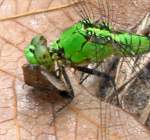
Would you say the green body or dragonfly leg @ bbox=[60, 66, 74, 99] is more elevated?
the green body

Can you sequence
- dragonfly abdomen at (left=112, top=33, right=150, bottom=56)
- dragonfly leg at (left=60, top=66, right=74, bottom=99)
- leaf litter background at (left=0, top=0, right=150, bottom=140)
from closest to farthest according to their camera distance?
leaf litter background at (left=0, top=0, right=150, bottom=140)
dragonfly leg at (left=60, top=66, right=74, bottom=99)
dragonfly abdomen at (left=112, top=33, right=150, bottom=56)

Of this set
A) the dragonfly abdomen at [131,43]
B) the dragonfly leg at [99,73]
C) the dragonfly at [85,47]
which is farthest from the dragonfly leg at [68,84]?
the dragonfly abdomen at [131,43]

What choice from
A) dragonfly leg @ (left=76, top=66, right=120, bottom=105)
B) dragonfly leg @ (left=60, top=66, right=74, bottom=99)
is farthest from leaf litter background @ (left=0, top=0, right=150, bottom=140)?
dragonfly leg @ (left=76, top=66, right=120, bottom=105)

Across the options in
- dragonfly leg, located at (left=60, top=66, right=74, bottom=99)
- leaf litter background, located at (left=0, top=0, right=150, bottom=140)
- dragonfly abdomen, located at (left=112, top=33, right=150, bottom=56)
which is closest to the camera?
leaf litter background, located at (left=0, top=0, right=150, bottom=140)

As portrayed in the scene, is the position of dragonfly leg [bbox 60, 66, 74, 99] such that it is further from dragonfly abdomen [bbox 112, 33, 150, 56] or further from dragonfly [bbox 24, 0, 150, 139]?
dragonfly abdomen [bbox 112, 33, 150, 56]

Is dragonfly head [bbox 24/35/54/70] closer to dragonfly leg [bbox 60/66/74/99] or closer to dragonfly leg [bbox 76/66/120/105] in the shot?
dragonfly leg [bbox 60/66/74/99]

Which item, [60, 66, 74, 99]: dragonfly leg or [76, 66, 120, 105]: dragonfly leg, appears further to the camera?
[76, 66, 120, 105]: dragonfly leg

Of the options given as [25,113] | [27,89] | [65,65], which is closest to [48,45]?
[65,65]
